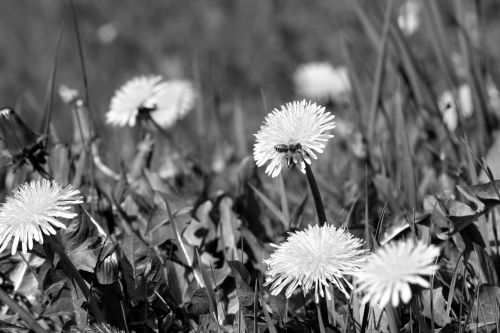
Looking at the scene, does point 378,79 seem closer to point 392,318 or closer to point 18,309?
point 392,318

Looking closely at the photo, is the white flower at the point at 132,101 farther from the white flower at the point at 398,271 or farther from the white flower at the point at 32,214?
the white flower at the point at 398,271

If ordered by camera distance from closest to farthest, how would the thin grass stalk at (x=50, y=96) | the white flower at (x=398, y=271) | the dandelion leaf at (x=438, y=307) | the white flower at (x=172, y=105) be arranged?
1. the white flower at (x=398, y=271)
2. the dandelion leaf at (x=438, y=307)
3. the thin grass stalk at (x=50, y=96)
4. the white flower at (x=172, y=105)

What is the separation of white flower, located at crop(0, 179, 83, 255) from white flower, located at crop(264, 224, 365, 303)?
1.25ft

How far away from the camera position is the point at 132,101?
203 centimetres

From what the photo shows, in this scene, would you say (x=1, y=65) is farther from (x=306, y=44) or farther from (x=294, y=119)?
(x=294, y=119)

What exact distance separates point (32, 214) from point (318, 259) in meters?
0.51

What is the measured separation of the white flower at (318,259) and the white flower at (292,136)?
0.42ft

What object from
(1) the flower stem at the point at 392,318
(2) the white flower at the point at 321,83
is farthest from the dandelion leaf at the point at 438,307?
(2) the white flower at the point at 321,83

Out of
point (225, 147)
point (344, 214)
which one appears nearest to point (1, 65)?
point (225, 147)

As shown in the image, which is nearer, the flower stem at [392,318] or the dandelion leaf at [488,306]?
the flower stem at [392,318]

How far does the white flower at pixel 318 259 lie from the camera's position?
1198mm

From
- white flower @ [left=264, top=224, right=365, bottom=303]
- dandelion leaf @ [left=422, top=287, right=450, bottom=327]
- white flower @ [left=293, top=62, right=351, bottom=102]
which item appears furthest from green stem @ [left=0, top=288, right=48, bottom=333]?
white flower @ [left=293, top=62, right=351, bottom=102]

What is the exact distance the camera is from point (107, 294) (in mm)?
1505

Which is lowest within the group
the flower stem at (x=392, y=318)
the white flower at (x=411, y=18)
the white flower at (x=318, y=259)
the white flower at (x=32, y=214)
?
the flower stem at (x=392, y=318)
